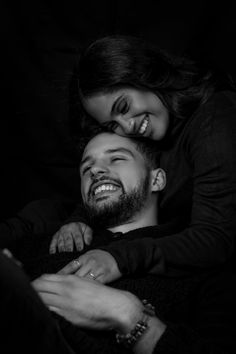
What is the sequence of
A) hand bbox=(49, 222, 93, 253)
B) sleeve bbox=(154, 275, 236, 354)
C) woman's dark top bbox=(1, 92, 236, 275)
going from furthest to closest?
hand bbox=(49, 222, 93, 253) < woman's dark top bbox=(1, 92, 236, 275) < sleeve bbox=(154, 275, 236, 354)

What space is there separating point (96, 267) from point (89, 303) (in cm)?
13

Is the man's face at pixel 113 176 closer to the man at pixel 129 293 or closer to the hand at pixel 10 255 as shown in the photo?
the man at pixel 129 293

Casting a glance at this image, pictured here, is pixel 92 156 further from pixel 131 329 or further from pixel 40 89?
pixel 131 329

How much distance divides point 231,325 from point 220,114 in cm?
58

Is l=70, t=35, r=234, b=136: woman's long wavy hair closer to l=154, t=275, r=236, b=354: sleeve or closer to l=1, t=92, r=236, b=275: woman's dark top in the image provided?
l=1, t=92, r=236, b=275: woman's dark top

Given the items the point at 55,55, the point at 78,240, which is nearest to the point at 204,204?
the point at 78,240

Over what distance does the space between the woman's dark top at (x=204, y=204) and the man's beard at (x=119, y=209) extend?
0.30 ft

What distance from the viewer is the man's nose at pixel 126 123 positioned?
1.56 metres

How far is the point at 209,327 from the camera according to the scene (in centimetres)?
121

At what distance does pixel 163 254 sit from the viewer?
4.59ft

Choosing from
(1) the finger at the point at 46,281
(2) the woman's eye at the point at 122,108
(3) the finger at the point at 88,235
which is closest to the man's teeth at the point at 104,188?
(3) the finger at the point at 88,235

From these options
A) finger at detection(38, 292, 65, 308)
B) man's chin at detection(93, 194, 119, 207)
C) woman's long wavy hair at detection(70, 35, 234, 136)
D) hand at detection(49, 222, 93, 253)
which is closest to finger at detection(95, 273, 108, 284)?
finger at detection(38, 292, 65, 308)

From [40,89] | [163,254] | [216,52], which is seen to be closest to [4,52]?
→ [40,89]

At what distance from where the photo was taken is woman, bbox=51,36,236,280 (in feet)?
4.72
